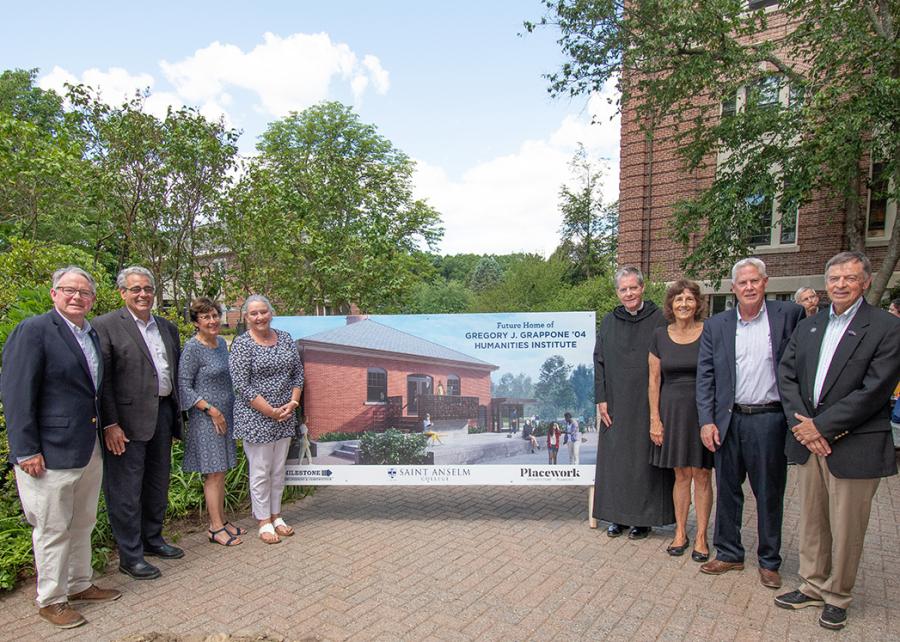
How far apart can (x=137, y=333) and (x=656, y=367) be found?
399 centimetres

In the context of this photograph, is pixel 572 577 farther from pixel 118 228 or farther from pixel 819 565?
pixel 118 228

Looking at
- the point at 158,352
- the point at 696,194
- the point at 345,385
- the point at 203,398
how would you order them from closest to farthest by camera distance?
the point at 158,352, the point at 203,398, the point at 345,385, the point at 696,194

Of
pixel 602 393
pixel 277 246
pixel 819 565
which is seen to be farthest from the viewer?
pixel 277 246


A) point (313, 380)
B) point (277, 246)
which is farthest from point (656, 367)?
point (277, 246)

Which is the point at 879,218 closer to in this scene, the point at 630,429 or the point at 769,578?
the point at 630,429

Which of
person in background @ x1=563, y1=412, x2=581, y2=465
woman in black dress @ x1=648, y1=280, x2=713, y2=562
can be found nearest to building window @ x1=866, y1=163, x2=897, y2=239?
woman in black dress @ x1=648, y1=280, x2=713, y2=562

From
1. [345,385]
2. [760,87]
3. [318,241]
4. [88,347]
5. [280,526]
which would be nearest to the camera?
[88,347]

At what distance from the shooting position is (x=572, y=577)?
4.02 m

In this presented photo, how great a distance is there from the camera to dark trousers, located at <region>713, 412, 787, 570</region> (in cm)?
377

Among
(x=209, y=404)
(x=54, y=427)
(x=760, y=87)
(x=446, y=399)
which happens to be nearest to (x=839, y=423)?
(x=446, y=399)

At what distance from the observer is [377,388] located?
5.25 meters

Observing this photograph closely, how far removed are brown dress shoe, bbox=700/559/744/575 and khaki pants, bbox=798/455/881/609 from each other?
518 mm

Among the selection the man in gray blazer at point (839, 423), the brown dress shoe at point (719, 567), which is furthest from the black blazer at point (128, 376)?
the man in gray blazer at point (839, 423)

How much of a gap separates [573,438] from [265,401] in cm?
273
